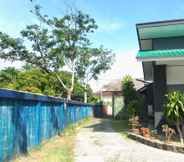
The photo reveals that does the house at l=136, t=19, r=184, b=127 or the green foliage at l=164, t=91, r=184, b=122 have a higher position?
the house at l=136, t=19, r=184, b=127

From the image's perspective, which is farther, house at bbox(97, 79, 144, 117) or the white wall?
house at bbox(97, 79, 144, 117)

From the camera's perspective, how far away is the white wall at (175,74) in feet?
47.7

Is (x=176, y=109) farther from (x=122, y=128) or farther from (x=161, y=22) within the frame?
(x=122, y=128)

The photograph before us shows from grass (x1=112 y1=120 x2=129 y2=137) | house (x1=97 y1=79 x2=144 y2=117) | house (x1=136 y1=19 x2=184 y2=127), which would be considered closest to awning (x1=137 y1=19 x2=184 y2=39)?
house (x1=136 y1=19 x2=184 y2=127)

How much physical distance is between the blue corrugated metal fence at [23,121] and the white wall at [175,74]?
17.4 ft

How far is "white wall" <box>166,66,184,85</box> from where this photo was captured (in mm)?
14547

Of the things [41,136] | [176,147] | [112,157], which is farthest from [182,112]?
[41,136]

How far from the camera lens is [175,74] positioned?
1463 cm

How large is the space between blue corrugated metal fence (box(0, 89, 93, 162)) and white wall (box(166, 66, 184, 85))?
17.4ft

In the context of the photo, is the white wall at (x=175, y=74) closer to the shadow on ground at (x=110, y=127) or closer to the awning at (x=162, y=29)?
the awning at (x=162, y=29)

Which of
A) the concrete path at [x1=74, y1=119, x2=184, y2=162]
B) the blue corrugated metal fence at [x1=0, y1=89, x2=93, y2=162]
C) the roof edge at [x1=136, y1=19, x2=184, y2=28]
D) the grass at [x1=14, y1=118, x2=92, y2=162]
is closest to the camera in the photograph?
the blue corrugated metal fence at [x1=0, y1=89, x2=93, y2=162]

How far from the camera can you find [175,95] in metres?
11.7

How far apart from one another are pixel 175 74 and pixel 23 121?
8091 millimetres

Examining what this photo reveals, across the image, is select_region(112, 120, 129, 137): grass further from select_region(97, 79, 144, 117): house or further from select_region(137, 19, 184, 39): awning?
select_region(97, 79, 144, 117): house
